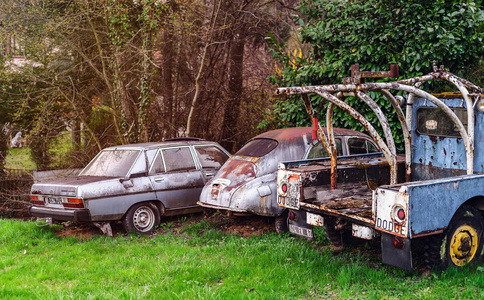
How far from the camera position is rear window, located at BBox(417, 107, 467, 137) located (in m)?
6.46

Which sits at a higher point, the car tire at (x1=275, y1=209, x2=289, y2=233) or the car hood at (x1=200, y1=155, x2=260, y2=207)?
the car hood at (x1=200, y1=155, x2=260, y2=207)

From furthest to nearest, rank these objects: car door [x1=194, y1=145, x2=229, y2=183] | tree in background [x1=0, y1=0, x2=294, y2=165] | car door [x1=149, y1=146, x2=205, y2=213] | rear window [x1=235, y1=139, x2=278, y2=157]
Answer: tree in background [x1=0, y1=0, x2=294, y2=165] < car door [x1=194, y1=145, x2=229, y2=183] < car door [x1=149, y1=146, x2=205, y2=213] < rear window [x1=235, y1=139, x2=278, y2=157]

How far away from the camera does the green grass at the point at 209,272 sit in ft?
16.6

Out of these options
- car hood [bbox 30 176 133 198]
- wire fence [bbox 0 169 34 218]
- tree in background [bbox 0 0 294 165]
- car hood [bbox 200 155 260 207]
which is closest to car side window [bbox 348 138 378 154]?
car hood [bbox 200 155 260 207]

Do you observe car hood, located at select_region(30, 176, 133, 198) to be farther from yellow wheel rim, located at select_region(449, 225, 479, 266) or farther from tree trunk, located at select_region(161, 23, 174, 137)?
yellow wheel rim, located at select_region(449, 225, 479, 266)

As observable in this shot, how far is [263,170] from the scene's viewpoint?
25.2ft

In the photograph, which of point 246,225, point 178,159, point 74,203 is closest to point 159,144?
point 178,159

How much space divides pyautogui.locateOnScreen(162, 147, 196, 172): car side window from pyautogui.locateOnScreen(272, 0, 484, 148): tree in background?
3.16 m

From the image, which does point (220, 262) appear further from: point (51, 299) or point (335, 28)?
point (335, 28)

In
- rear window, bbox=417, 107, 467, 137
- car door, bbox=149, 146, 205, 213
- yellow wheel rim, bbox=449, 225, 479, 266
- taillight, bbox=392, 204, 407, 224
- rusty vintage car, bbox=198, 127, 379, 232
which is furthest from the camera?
car door, bbox=149, 146, 205, 213

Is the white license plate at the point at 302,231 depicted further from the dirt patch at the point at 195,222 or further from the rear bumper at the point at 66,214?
the rear bumper at the point at 66,214

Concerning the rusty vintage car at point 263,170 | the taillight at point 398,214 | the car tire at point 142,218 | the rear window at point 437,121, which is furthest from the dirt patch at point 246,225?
the taillight at point 398,214

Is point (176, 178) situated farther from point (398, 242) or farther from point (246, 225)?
point (398, 242)

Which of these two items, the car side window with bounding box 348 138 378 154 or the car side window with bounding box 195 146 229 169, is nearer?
the car side window with bounding box 348 138 378 154
